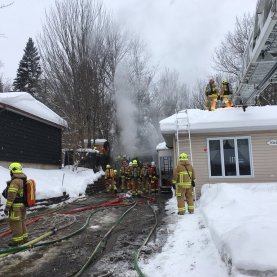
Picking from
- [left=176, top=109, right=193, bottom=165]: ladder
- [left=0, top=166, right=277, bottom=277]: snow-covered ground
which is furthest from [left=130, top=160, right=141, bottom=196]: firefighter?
[left=0, top=166, right=277, bottom=277]: snow-covered ground

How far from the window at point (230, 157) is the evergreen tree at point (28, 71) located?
113 ft

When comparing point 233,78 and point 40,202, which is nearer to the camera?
point 40,202

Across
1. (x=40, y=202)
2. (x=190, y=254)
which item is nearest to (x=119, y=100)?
(x=40, y=202)

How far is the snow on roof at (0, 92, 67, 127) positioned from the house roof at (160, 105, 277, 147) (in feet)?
20.7

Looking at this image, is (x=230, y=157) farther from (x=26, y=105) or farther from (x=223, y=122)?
(x=26, y=105)

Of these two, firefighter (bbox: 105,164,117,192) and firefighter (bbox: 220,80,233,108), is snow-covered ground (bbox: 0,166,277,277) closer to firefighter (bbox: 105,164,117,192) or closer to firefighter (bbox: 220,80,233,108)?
firefighter (bbox: 220,80,233,108)

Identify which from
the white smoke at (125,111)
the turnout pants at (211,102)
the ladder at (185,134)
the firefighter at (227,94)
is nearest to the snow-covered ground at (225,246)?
the ladder at (185,134)

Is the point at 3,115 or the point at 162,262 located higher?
the point at 3,115

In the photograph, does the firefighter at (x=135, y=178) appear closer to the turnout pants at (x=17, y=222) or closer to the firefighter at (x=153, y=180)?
the firefighter at (x=153, y=180)

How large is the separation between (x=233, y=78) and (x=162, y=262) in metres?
30.3

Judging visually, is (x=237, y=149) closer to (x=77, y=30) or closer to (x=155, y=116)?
(x=77, y=30)

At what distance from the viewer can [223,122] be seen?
1423cm

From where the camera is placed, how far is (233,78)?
3419 centimetres

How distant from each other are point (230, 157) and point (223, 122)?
1.45 m
